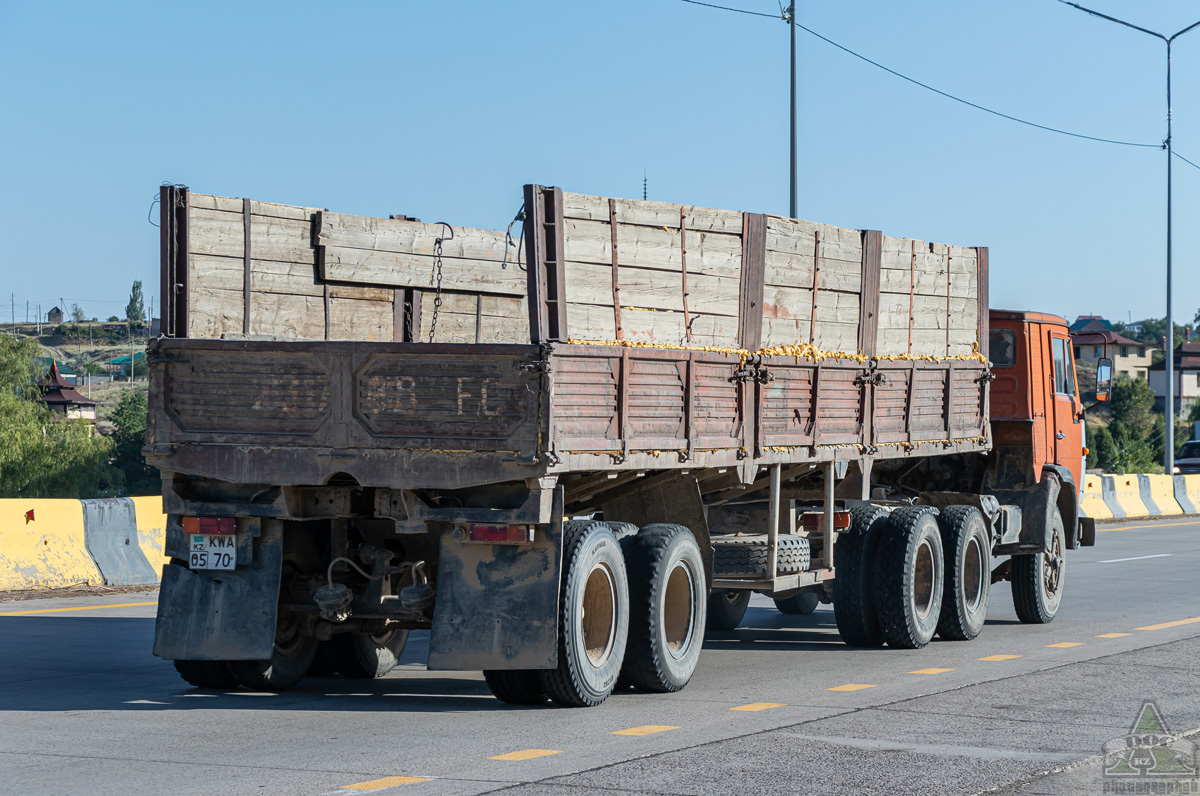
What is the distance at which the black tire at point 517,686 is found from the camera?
9375 millimetres

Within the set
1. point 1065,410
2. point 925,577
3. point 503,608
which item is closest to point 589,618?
point 503,608

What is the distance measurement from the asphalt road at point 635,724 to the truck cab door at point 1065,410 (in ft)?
9.72

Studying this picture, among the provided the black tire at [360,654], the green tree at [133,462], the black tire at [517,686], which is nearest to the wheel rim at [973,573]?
the black tire at [360,654]

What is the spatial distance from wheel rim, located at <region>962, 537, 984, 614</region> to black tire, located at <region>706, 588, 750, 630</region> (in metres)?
1.92

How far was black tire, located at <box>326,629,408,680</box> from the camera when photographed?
1094 centimetres

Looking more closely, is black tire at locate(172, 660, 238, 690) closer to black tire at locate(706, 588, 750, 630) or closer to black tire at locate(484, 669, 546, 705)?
black tire at locate(484, 669, 546, 705)

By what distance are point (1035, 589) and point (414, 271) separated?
676cm

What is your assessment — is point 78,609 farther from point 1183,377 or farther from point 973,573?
point 1183,377

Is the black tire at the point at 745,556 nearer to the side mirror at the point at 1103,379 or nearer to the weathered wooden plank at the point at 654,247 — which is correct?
the weathered wooden plank at the point at 654,247

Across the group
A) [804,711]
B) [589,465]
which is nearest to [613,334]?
[589,465]

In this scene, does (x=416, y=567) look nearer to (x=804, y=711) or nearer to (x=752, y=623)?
(x=804, y=711)

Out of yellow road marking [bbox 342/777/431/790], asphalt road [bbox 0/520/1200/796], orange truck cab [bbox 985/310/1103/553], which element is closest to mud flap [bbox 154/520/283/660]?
asphalt road [bbox 0/520/1200/796]

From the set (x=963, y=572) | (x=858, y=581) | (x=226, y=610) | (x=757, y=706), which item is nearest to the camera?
(x=757, y=706)

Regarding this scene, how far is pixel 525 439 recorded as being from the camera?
8844 millimetres
